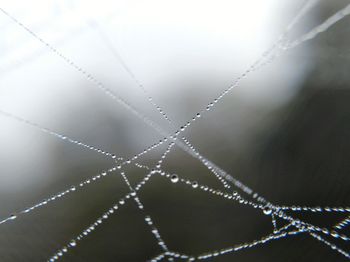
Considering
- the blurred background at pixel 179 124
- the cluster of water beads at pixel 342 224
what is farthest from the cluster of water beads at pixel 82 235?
the cluster of water beads at pixel 342 224

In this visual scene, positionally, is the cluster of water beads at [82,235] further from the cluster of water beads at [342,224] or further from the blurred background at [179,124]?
the cluster of water beads at [342,224]

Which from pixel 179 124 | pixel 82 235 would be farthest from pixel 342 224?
pixel 82 235

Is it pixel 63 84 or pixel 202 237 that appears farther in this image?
pixel 63 84

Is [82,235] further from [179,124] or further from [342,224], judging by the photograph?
[342,224]

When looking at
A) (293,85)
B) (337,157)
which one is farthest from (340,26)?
(337,157)

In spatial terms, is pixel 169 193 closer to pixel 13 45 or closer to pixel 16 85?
pixel 16 85

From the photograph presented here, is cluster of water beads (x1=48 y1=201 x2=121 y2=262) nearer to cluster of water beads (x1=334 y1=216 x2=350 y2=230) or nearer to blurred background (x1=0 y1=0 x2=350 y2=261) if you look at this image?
blurred background (x1=0 y1=0 x2=350 y2=261)

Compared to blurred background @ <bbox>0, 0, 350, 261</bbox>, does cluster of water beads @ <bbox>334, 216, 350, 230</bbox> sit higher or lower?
lower

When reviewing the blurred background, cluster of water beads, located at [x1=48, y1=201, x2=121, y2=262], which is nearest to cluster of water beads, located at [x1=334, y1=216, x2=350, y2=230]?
the blurred background
